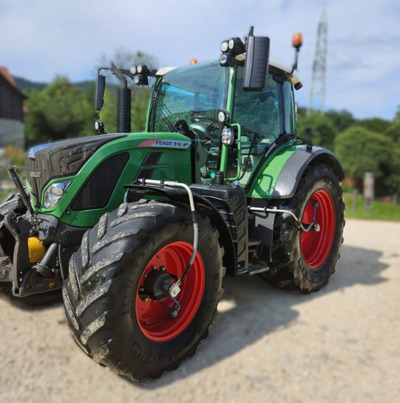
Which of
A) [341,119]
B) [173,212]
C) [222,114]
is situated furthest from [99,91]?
[341,119]

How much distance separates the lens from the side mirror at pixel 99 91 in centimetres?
413

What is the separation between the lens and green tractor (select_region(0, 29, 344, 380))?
2.29m

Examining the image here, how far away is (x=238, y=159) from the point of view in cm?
352

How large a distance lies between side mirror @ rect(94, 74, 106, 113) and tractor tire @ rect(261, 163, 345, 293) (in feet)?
7.55

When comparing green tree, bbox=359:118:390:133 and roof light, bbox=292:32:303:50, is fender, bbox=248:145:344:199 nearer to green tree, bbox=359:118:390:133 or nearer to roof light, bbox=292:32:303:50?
roof light, bbox=292:32:303:50

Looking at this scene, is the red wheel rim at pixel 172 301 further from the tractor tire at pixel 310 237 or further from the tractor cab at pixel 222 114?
the tractor tire at pixel 310 237

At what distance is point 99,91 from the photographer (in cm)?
418

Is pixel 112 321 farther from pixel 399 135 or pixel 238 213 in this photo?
pixel 399 135

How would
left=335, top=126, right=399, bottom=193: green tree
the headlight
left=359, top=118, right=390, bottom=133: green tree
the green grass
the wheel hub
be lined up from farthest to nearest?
left=359, top=118, right=390, bottom=133: green tree
left=335, top=126, right=399, bottom=193: green tree
the green grass
the headlight
the wheel hub

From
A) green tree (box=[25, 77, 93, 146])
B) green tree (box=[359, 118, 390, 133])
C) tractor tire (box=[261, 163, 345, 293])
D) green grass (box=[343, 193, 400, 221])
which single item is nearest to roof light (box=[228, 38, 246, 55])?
tractor tire (box=[261, 163, 345, 293])

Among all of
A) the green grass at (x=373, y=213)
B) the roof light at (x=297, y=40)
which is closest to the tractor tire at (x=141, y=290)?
the roof light at (x=297, y=40)

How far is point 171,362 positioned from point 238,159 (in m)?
1.84

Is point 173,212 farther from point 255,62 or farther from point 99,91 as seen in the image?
point 99,91

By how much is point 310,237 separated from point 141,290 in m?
2.33
